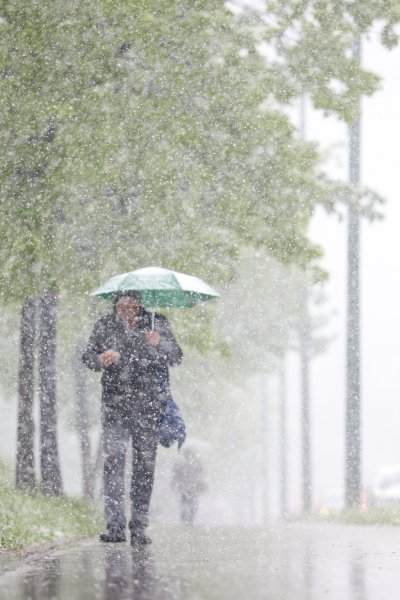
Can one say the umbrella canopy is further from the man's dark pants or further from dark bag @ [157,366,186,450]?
the man's dark pants

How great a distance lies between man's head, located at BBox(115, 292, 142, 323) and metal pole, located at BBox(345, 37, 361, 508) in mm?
10389

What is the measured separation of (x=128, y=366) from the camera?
334 inches

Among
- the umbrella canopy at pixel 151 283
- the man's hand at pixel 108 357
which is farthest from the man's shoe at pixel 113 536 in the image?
the umbrella canopy at pixel 151 283

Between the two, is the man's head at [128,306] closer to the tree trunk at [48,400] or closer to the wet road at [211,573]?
the wet road at [211,573]

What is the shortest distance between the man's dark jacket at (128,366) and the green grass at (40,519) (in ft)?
3.97

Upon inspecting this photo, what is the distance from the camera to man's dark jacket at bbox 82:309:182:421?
8477 millimetres

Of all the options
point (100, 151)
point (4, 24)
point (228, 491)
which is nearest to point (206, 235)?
point (100, 151)

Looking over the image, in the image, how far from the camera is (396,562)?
726cm

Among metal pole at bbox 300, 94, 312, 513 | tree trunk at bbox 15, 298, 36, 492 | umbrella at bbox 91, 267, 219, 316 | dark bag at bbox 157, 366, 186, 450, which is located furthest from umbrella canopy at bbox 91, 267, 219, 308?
metal pole at bbox 300, 94, 312, 513

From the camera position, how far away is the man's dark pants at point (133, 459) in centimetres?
845

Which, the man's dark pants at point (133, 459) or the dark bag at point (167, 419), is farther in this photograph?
the dark bag at point (167, 419)

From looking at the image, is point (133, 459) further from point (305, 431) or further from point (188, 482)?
point (305, 431)

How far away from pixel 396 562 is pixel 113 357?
259cm

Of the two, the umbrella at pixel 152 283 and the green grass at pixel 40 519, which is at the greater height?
the umbrella at pixel 152 283
